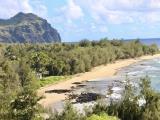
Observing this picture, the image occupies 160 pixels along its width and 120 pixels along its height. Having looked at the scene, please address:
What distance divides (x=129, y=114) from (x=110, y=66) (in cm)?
12654

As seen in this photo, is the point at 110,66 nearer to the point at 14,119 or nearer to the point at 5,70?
the point at 5,70

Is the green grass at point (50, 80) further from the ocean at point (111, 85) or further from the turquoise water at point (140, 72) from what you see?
the turquoise water at point (140, 72)

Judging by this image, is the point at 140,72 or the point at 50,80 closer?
the point at 50,80

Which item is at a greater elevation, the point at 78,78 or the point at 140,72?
the point at 140,72

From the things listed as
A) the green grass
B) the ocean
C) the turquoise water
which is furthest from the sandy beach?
the turquoise water

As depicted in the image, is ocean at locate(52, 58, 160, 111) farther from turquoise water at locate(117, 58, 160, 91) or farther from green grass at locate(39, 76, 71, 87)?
green grass at locate(39, 76, 71, 87)

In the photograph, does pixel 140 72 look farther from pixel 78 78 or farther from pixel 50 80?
pixel 50 80

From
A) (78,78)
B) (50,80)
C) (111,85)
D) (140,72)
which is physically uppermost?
Result: (50,80)

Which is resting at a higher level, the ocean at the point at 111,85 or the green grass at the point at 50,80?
the green grass at the point at 50,80

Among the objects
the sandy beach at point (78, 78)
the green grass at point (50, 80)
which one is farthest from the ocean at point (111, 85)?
the green grass at point (50, 80)

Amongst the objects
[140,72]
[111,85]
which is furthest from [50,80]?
[140,72]

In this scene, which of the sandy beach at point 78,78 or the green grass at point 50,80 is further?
the green grass at point 50,80

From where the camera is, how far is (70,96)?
113188 mm

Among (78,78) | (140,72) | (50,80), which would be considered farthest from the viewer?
(140,72)
